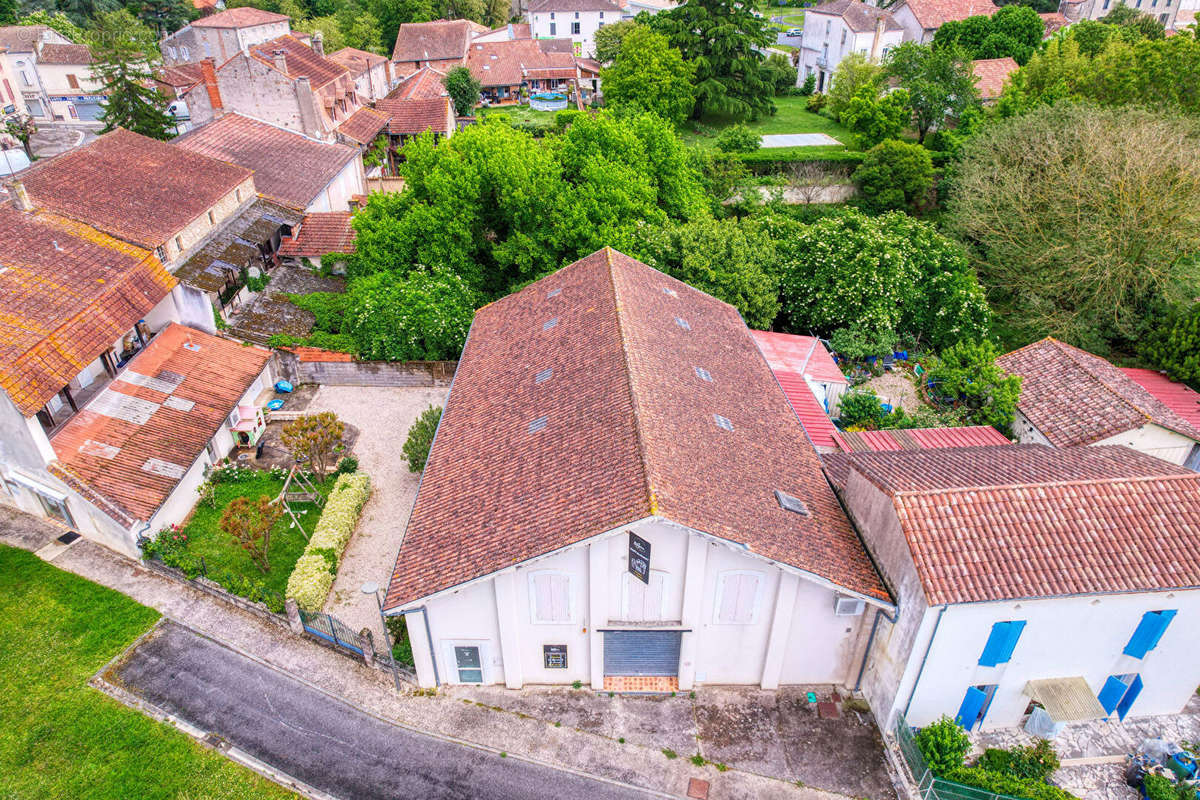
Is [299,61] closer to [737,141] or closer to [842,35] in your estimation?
[737,141]

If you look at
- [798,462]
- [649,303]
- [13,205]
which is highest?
[13,205]

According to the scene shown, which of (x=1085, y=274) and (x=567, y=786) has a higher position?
(x=1085, y=274)

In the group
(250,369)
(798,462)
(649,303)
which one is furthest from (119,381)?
(798,462)

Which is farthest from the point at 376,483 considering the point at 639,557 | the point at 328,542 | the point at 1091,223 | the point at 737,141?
the point at 737,141

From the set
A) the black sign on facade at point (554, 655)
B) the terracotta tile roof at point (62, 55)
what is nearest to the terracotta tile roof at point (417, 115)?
the terracotta tile roof at point (62, 55)

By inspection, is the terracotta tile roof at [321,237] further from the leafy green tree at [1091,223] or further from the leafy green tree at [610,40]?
the leafy green tree at [610,40]

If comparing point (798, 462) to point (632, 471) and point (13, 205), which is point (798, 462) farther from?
point (13, 205)

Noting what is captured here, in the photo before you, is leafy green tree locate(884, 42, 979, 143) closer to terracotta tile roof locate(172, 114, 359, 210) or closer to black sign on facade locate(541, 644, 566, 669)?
terracotta tile roof locate(172, 114, 359, 210)

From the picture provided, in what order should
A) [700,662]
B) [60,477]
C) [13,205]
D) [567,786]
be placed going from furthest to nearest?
[13,205] < [60,477] < [700,662] < [567,786]
